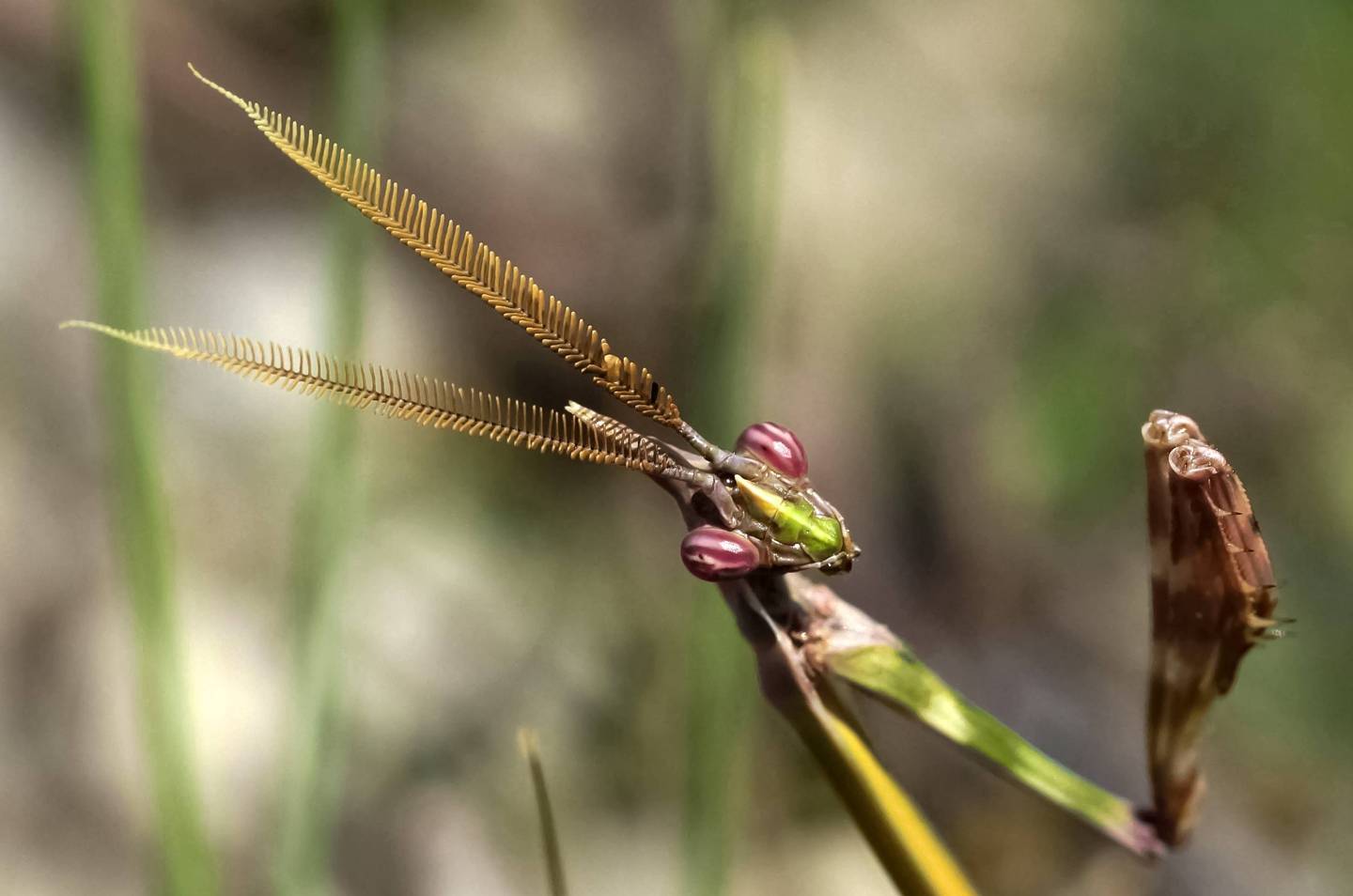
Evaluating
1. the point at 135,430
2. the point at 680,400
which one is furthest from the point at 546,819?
the point at 680,400

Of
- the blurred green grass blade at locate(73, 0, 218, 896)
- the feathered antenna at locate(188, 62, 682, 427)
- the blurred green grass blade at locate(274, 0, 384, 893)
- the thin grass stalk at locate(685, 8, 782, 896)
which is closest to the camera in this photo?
the feathered antenna at locate(188, 62, 682, 427)

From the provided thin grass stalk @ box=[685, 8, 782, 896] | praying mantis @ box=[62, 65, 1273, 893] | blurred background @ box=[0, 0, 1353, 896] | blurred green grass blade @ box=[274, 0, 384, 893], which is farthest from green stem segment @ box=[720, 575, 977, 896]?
blurred background @ box=[0, 0, 1353, 896]

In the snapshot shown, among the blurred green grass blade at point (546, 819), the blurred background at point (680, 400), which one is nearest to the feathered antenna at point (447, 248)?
the blurred green grass blade at point (546, 819)

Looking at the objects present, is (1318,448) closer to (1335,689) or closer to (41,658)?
(1335,689)

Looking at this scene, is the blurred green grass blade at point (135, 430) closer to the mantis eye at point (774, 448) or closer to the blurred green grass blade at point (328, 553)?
the blurred green grass blade at point (328, 553)

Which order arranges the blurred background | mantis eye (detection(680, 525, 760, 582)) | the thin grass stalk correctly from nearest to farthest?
mantis eye (detection(680, 525, 760, 582)), the thin grass stalk, the blurred background

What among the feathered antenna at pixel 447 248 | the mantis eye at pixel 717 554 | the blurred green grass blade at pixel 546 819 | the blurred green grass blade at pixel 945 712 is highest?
the feathered antenna at pixel 447 248

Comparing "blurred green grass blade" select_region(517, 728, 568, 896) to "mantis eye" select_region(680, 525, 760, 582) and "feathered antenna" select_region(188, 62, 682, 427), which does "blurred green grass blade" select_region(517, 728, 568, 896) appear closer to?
"mantis eye" select_region(680, 525, 760, 582)
